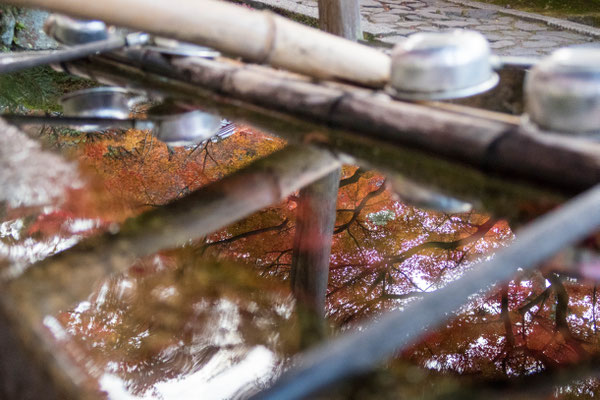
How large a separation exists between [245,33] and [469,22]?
650 cm

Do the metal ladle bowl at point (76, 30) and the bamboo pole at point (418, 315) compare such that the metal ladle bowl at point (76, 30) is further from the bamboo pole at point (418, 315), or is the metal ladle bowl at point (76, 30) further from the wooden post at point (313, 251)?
the bamboo pole at point (418, 315)

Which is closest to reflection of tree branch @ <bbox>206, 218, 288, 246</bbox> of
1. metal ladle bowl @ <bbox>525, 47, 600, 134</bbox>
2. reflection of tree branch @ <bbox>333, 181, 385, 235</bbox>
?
reflection of tree branch @ <bbox>333, 181, 385, 235</bbox>

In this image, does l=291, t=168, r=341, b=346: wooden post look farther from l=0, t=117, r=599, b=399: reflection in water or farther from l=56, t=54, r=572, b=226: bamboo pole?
l=56, t=54, r=572, b=226: bamboo pole

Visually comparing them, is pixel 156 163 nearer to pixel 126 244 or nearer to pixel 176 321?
pixel 126 244

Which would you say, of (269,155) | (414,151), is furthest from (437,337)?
(269,155)

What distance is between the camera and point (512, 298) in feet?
4.38

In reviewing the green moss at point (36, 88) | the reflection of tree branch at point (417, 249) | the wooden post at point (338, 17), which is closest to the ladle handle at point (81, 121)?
the green moss at point (36, 88)

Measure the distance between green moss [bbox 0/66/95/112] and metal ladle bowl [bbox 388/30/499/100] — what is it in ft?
5.32

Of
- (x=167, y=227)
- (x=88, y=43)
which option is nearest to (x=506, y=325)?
(x=167, y=227)

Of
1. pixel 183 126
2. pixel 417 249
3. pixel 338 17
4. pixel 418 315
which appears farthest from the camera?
pixel 338 17

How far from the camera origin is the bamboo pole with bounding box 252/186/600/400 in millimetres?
753

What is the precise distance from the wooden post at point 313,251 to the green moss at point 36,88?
1.44m

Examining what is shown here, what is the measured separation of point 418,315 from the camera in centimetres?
82

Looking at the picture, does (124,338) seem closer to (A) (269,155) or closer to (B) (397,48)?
(A) (269,155)
